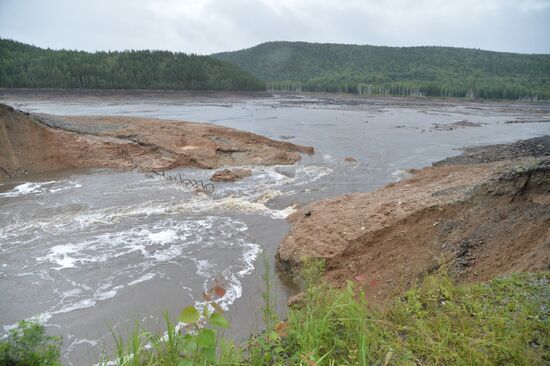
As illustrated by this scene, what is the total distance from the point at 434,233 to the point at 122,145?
50.4 ft

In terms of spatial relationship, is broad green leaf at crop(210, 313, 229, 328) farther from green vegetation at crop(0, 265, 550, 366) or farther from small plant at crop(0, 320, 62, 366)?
small plant at crop(0, 320, 62, 366)

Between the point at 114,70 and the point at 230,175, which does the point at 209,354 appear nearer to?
the point at 230,175

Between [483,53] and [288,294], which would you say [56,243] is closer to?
[288,294]

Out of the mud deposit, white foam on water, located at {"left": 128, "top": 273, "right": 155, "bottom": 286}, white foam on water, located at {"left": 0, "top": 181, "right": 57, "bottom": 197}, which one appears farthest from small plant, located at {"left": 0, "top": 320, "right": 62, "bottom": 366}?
white foam on water, located at {"left": 0, "top": 181, "right": 57, "bottom": 197}

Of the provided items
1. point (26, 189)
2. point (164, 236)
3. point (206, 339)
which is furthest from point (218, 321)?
point (26, 189)

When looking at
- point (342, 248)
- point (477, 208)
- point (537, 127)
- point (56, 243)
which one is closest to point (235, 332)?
point (342, 248)

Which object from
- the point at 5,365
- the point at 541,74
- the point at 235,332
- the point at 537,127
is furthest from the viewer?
the point at 541,74

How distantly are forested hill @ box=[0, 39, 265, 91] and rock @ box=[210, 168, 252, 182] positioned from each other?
59.2 metres

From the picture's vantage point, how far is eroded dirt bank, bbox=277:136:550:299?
609 centimetres

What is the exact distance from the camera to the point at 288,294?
23.8ft

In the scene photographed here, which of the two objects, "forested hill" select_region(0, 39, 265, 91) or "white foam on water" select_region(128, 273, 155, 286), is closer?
"white foam on water" select_region(128, 273, 155, 286)

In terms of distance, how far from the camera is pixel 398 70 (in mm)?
130750

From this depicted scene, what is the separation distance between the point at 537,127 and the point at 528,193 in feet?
124

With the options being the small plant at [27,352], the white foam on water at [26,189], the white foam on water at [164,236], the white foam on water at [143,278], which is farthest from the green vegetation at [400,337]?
the white foam on water at [26,189]
